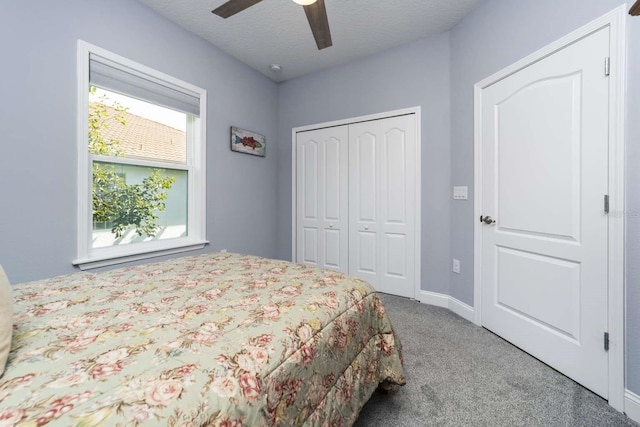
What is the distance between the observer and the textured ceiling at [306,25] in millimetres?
2338

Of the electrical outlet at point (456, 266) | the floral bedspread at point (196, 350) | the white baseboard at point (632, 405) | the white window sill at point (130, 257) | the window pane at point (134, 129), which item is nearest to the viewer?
the floral bedspread at point (196, 350)

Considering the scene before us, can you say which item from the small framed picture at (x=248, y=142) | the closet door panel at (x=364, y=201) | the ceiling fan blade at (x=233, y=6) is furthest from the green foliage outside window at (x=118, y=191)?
the closet door panel at (x=364, y=201)

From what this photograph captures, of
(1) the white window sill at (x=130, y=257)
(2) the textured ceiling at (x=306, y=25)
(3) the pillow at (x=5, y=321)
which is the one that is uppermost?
(2) the textured ceiling at (x=306, y=25)

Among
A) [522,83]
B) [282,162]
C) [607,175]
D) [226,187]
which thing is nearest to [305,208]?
[282,162]

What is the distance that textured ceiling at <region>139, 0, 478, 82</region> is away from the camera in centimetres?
234

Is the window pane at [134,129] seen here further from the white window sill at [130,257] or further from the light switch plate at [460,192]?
the light switch plate at [460,192]

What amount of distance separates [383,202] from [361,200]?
0.89 feet

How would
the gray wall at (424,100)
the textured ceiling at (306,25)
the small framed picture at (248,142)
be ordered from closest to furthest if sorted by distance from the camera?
the textured ceiling at (306,25) < the gray wall at (424,100) < the small framed picture at (248,142)

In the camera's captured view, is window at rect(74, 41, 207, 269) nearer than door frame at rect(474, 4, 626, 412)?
No

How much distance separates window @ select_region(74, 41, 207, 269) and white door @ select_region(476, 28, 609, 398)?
2720mm

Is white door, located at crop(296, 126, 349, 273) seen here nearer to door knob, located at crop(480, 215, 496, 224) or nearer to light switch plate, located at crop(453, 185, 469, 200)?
light switch plate, located at crop(453, 185, 469, 200)

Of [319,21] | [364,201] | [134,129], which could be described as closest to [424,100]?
[364,201]

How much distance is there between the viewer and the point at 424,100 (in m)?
2.83

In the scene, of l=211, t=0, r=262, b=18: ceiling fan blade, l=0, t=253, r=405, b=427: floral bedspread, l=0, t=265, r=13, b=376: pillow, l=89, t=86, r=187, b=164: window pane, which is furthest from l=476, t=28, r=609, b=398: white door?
l=89, t=86, r=187, b=164: window pane
